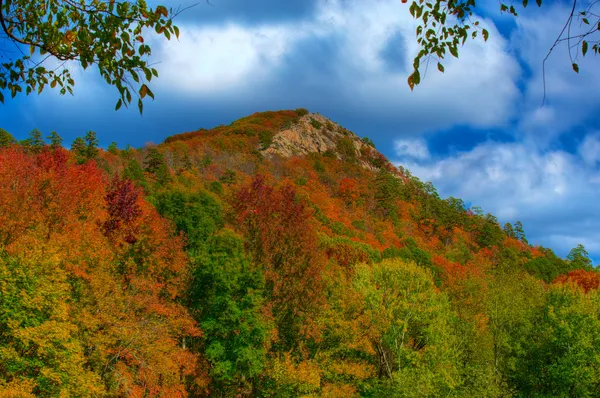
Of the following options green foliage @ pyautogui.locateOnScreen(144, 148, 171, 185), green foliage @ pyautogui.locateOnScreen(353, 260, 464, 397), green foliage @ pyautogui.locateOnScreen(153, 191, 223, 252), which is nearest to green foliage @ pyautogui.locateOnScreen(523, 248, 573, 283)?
green foliage @ pyautogui.locateOnScreen(353, 260, 464, 397)

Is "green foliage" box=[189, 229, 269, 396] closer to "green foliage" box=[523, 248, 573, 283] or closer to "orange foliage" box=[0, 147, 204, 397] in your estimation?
"orange foliage" box=[0, 147, 204, 397]

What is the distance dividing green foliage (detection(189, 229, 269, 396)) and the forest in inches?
3.6

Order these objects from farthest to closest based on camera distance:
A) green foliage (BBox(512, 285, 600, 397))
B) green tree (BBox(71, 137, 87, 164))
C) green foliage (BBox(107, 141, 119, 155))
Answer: green foliage (BBox(107, 141, 119, 155))
green tree (BBox(71, 137, 87, 164))
green foliage (BBox(512, 285, 600, 397))

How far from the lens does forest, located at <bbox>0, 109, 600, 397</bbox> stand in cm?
1906

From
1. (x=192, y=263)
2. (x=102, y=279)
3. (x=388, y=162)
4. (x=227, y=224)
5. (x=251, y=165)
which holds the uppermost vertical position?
(x=388, y=162)

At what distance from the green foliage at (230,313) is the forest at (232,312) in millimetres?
91

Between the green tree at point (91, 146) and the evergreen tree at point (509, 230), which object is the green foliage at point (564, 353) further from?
the evergreen tree at point (509, 230)

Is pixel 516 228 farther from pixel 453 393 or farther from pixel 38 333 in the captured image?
pixel 38 333

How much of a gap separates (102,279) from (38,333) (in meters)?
4.67

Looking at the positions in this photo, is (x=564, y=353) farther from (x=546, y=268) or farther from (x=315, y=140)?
(x=315, y=140)

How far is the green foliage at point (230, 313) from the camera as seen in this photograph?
26312 millimetres

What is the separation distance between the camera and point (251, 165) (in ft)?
281

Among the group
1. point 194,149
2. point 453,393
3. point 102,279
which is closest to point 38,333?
point 102,279

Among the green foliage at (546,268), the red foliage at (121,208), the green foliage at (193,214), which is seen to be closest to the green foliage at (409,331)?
the green foliage at (193,214)
